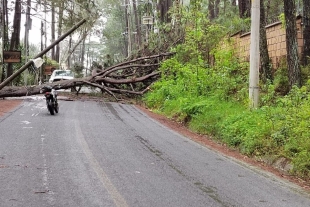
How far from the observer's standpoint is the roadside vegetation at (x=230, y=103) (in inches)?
358

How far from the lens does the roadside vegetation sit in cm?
910

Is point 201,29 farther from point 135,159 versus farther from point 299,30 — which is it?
point 135,159

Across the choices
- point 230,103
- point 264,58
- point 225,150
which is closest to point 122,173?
point 225,150

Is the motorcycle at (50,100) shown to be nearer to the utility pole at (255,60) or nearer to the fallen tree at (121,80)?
the fallen tree at (121,80)

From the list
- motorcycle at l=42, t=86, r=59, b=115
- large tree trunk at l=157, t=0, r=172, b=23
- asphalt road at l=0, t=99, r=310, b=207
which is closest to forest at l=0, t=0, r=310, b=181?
asphalt road at l=0, t=99, r=310, b=207

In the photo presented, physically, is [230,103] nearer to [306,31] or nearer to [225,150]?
[306,31]

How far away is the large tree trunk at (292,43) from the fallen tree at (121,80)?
11.7m

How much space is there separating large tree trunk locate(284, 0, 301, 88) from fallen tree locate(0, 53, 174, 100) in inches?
459

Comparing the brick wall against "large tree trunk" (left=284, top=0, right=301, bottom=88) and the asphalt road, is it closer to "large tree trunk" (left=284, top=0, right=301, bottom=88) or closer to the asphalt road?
"large tree trunk" (left=284, top=0, right=301, bottom=88)

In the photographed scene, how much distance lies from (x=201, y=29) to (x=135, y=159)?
11.6m

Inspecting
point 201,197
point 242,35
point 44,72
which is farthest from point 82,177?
point 44,72

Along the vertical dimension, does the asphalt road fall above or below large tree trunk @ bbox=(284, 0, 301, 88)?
below

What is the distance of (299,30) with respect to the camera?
14688 millimetres

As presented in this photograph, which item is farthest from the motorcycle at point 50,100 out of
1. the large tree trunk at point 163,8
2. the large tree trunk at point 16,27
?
the large tree trunk at point 163,8
